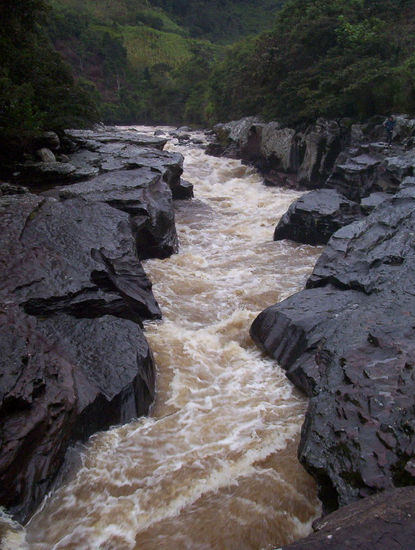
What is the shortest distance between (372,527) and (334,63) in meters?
18.7

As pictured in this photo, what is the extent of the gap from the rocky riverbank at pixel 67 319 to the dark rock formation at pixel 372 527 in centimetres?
228

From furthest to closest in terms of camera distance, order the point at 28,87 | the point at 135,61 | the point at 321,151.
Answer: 1. the point at 135,61
2. the point at 321,151
3. the point at 28,87

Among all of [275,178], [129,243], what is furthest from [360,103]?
[129,243]

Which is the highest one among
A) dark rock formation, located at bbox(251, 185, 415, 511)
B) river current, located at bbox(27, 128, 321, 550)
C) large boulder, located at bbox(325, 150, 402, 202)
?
large boulder, located at bbox(325, 150, 402, 202)

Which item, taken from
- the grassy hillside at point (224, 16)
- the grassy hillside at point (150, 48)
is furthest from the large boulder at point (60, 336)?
the grassy hillside at point (224, 16)

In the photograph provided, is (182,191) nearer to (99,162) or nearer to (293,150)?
(99,162)

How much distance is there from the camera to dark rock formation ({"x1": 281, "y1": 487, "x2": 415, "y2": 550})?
7.82 ft

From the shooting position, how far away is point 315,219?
1031cm

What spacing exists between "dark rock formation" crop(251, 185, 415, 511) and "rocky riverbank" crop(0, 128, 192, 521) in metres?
1.94

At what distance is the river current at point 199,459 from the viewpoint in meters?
3.38

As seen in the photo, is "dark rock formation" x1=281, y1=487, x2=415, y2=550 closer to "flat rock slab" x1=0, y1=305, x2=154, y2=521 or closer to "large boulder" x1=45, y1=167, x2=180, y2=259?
"flat rock slab" x1=0, y1=305, x2=154, y2=521

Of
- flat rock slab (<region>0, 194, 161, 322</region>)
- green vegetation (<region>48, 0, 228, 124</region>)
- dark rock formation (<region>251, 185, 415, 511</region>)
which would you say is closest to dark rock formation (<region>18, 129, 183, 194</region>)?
flat rock slab (<region>0, 194, 161, 322</region>)

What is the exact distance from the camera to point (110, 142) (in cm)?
1502

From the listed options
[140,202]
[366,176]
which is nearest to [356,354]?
[140,202]
